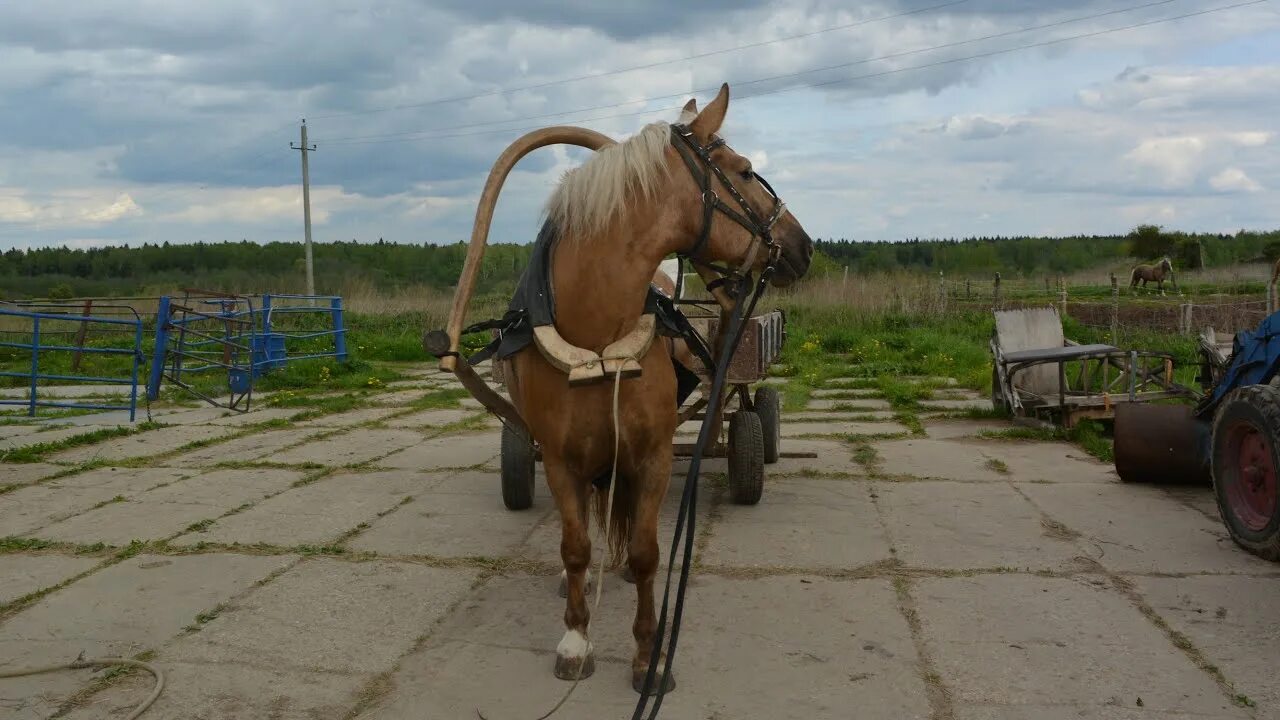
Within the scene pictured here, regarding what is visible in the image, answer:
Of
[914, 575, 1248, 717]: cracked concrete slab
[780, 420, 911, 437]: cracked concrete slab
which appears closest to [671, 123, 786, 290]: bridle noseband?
[914, 575, 1248, 717]: cracked concrete slab

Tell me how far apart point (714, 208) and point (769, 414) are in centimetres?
368

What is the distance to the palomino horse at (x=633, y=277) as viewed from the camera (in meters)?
3.47

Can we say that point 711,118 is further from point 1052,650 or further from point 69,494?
point 69,494

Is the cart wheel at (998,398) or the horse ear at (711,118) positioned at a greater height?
the horse ear at (711,118)

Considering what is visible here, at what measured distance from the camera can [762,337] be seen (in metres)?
5.94

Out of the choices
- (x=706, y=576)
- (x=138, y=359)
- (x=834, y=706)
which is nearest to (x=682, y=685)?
(x=834, y=706)

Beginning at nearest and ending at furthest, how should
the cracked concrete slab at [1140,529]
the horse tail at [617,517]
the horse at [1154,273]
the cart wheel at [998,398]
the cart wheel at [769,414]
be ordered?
the horse tail at [617,517], the cracked concrete slab at [1140,529], the cart wheel at [769,414], the cart wheel at [998,398], the horse at [1154,273]

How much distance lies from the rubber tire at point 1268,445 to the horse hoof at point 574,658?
3.35 m

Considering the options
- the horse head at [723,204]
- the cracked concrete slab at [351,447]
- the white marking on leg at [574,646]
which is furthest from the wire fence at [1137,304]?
the cracked concrete slab at [351,447]

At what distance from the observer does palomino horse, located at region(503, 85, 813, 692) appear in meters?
3.47

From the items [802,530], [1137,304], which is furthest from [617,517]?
[1137,304]

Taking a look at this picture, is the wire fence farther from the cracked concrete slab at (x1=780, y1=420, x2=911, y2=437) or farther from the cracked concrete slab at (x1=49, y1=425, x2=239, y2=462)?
the cracked concrete slab at (x1=49, y1=425, x2=239, y2=462)

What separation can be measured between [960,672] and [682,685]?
1012 millimetres

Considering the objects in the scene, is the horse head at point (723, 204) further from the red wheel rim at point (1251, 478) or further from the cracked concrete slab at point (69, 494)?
the cracked concrete slab at point (69, 494)
